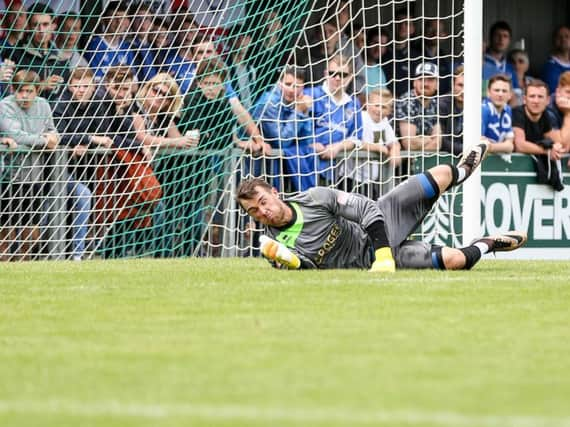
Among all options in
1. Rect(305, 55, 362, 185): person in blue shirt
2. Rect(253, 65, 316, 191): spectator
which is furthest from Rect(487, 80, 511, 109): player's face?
Rect(253, 65, 316, 191): spectator

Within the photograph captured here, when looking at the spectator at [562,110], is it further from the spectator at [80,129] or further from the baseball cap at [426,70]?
the spectator at [80,129]

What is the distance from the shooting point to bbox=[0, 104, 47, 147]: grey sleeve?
1441 centimetres

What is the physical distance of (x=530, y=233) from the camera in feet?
52.4

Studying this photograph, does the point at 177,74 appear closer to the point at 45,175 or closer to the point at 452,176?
the point at 45,175

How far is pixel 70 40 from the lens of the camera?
1486cm

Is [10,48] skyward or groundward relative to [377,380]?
skyward

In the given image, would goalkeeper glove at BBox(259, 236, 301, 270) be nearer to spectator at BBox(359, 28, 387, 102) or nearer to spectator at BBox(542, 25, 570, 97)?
spectator at BBox(359, 28, 387, 102)

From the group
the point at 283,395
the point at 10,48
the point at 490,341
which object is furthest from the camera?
the point at 10,48

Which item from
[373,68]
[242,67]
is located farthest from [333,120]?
[242,67]

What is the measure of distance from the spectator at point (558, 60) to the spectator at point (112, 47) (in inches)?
266

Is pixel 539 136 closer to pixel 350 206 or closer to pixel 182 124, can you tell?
pixel 182 124

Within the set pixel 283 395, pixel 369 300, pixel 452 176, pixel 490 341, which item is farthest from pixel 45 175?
pixel 283 395

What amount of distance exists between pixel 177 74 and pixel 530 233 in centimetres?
443

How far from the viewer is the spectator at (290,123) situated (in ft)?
50.3
